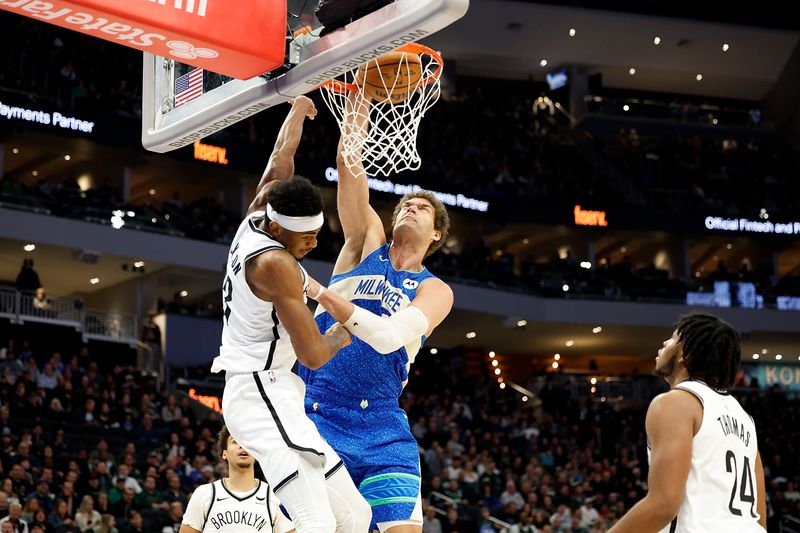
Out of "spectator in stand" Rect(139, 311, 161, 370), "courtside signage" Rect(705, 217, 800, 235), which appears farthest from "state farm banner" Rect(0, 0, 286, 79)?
"courtside signage" Rect(705, 217, 800, 235)

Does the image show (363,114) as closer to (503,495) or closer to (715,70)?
(503,495)

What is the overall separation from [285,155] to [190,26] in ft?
3.83

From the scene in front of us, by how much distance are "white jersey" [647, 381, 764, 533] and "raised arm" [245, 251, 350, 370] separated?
180 cm

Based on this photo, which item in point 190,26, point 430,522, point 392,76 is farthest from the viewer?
point 430,522

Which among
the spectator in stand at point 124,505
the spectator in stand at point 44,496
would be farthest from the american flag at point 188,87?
the spectator in stand at point 124,505

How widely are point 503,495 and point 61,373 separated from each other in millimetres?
8600

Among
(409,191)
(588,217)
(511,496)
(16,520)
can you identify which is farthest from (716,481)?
(588,217)

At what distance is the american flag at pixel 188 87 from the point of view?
21.3ft

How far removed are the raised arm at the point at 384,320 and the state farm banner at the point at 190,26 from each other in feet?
4.00

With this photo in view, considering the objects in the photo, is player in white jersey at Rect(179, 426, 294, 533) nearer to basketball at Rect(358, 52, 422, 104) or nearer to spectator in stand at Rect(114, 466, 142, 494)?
basketball at Rect(358, 52, 422, 104)

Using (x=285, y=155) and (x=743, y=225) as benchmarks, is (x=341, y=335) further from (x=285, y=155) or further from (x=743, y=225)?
(x=743, y=225)

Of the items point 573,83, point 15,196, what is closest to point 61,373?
point 15,196

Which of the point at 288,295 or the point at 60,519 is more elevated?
the point at 288,295

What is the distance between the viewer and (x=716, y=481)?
464 centimetres
